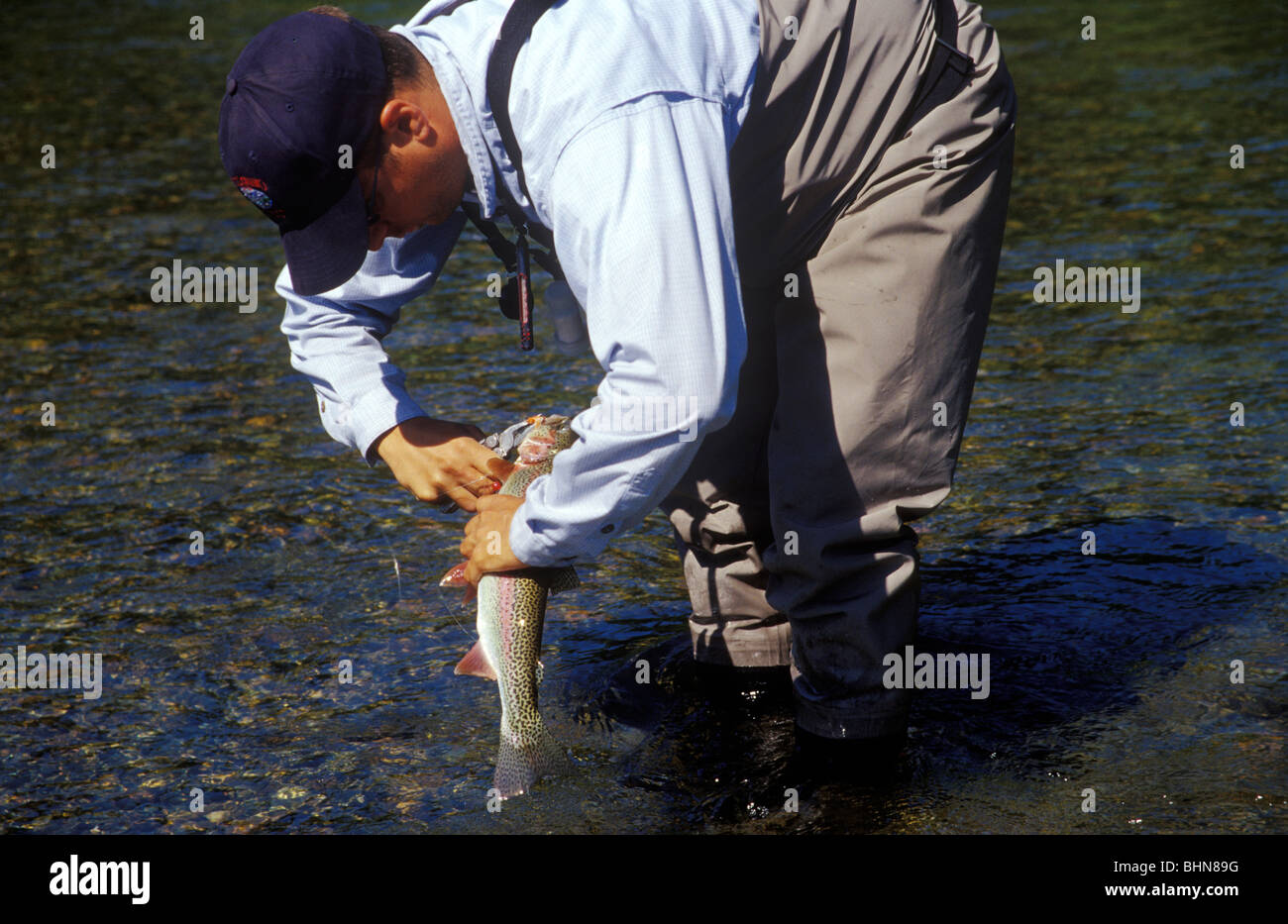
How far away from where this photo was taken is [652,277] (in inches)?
109

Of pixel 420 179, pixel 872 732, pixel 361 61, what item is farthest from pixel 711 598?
pixel 361 61

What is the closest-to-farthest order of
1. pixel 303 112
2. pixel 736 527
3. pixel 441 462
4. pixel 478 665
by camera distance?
pixel 303 112, pixel 478 665, pixel 441 462, pixel 736 527

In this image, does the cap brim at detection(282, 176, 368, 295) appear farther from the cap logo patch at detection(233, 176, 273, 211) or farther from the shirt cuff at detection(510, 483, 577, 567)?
the shirt cuff at detection(510, 483, 577, 567)

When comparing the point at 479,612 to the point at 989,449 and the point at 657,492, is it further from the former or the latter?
the point at 989,449

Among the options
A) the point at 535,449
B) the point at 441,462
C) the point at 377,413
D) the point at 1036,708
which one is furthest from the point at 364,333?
the point at 1036,708

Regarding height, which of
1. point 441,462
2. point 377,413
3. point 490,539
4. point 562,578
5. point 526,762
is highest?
point 377,413

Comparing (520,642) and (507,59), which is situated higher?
(507,59)

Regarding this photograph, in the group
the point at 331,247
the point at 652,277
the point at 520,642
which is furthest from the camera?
the point at 520,642

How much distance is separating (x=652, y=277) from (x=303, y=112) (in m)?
0.83

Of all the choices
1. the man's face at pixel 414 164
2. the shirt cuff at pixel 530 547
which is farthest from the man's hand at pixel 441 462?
the man's face at pixel 414 164

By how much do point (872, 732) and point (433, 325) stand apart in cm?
443

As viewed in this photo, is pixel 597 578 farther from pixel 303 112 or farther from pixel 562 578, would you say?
pixel 303 112

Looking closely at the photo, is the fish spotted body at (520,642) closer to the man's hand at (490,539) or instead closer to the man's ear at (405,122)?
the man's hand at (490,539)
